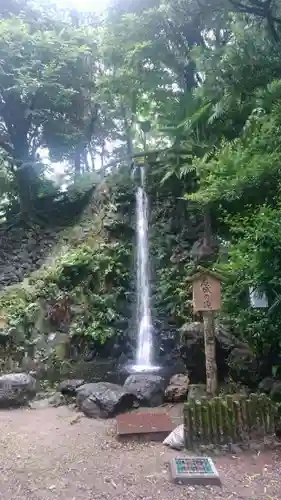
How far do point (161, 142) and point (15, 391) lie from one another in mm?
13342

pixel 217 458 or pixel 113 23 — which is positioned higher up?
pixel 113 23

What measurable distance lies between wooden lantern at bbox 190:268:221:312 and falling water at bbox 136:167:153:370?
3.48 metres

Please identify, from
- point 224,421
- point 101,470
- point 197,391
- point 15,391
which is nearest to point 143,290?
point 15,391

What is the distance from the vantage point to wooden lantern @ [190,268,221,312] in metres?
4.88

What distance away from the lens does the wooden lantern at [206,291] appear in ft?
16.0

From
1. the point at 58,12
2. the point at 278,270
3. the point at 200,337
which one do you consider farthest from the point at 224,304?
the point at 58,12

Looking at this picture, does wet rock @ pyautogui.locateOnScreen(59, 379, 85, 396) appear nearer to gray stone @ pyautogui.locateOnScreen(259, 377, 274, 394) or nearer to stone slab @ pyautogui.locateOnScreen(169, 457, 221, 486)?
gray stone @ pyautogui.locateOnScreen(259, 377, 274, 394)

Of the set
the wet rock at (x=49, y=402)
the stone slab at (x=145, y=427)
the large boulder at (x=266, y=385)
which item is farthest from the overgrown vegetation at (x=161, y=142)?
the wet rock at (x=49, y=402)

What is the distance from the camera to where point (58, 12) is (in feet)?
48.6

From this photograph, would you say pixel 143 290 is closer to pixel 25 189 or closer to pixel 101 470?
pixel 25 189

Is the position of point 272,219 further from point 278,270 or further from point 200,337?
point 200,337

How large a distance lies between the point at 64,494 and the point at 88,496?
0.19 meters

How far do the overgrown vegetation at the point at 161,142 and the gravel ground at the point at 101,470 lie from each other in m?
1.79

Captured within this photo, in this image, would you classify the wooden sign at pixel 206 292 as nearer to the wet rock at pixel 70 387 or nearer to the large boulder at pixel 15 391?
the wet rock at pixel 70 387
